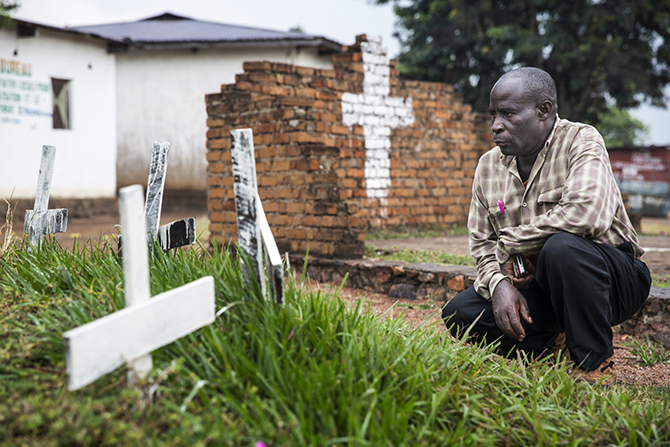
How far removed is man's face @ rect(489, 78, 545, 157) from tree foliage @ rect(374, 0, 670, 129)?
43.5 feet

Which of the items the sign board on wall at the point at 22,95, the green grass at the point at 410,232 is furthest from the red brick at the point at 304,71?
the sign board on wall at the point at 22,95

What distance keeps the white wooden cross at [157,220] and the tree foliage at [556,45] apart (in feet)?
45.1

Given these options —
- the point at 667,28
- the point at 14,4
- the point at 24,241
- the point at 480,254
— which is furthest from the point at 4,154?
the point at 667,28

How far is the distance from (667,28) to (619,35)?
43.3 inches

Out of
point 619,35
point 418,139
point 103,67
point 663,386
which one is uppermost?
point 619,35

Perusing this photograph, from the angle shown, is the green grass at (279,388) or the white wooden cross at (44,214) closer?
the green grass at (279,388)

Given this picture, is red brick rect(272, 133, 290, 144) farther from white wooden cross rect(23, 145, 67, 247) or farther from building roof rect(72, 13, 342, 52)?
building roof rect(72, 13, 342, 52)

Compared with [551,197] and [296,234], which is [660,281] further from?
[296,234]

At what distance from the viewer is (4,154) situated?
9.39 m

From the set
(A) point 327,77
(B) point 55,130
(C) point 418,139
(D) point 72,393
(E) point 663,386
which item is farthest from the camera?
(B) point 55,130

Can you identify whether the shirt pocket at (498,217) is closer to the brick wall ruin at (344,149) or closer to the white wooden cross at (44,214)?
the white wooden cross at (44,214)

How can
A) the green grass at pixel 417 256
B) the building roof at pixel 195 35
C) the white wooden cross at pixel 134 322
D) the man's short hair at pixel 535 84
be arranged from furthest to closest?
1. the building roof at pixel 195 35
2. the green grass at pixel 417 256
3. the man's short hair at pixel 535 84
4. the white wooden cross at pixel 134 322

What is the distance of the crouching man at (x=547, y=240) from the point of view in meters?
2.20

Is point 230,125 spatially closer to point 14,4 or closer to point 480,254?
point 480,254
